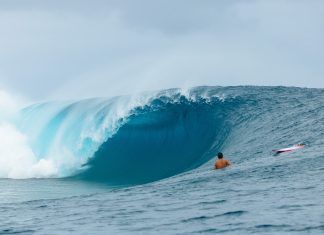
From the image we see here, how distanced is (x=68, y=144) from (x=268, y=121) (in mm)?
11066

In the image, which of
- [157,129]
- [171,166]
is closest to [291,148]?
[171,166]

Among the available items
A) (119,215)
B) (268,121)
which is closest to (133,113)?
(268,121)

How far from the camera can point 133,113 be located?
108ft

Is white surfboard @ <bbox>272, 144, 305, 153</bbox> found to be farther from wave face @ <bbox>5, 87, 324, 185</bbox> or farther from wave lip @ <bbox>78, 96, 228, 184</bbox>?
wave lip @ <bbox>78, 96, 228, 184</bbox>

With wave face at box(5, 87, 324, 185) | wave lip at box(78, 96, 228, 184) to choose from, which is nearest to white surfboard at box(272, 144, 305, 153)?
wave face at box(5, 87, 324, 185)

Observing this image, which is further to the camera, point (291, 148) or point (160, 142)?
point (160, 142)

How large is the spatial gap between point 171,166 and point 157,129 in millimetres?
4882

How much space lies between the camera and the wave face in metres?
26.6

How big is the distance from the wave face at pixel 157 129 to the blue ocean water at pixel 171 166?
0.06m

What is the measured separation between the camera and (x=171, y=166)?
2730cm

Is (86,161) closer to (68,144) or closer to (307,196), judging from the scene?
(68,144)

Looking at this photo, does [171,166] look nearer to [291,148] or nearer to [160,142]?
[160,142]

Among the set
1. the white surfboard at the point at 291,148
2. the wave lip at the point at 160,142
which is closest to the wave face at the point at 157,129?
the wave lip at the point at 160,142

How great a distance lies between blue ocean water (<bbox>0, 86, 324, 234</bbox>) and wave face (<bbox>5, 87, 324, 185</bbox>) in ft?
0.21
